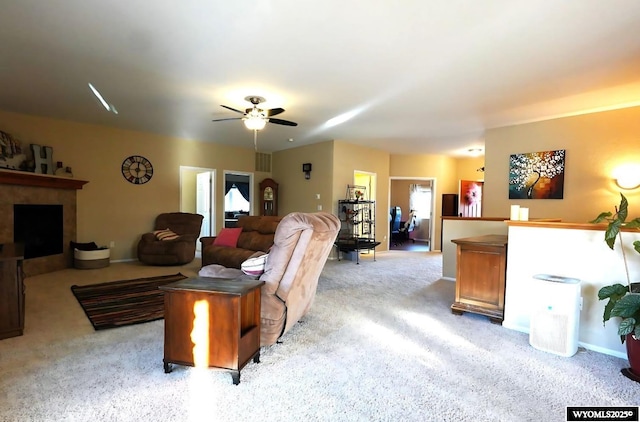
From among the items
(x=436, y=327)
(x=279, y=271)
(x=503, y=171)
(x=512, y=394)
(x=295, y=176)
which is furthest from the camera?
(x=295, y=176)

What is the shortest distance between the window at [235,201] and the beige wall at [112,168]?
208cm

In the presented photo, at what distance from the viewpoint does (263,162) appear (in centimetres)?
776

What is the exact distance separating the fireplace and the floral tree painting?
7247mm

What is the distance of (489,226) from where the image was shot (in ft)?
14.8

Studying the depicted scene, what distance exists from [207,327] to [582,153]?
519cm

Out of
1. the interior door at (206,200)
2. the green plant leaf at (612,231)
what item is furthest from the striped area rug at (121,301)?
the green plant leaf at (612,231)

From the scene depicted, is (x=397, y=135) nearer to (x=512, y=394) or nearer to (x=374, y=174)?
(x=374, y=174)

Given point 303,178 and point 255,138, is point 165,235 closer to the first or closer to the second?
point 255,138

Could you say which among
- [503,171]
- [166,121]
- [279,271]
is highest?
[166,121]

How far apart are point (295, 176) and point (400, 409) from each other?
594 centimetres

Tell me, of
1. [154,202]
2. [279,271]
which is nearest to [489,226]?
[279,271]

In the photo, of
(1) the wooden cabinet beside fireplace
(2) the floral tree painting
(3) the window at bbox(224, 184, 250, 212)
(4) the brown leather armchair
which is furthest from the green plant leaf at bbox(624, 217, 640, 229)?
(3) the window at bbox(224, 184, 250, 212)

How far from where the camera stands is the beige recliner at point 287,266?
2.33 metres

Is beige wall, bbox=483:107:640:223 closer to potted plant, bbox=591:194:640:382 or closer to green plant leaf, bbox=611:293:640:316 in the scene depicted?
potted plant, bbox=591:194:640:382
